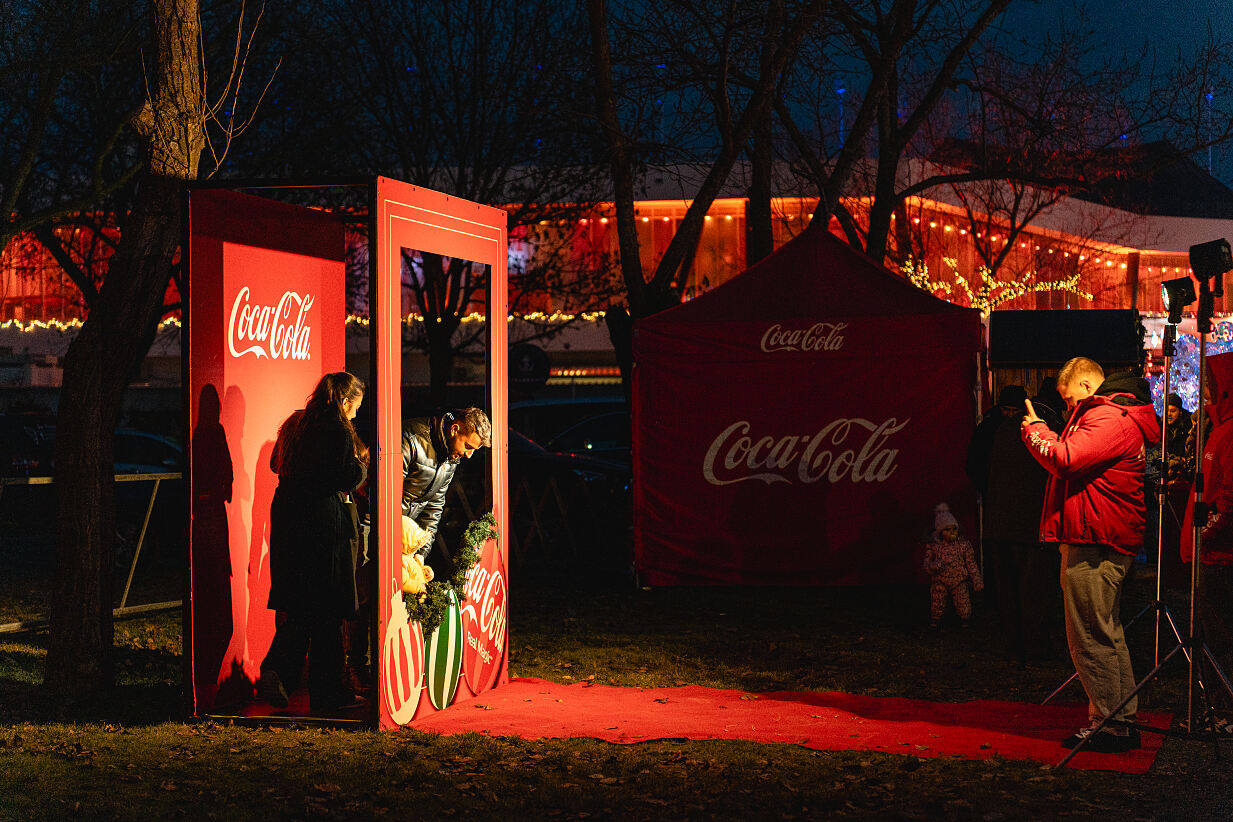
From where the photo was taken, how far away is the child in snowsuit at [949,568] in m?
10.3

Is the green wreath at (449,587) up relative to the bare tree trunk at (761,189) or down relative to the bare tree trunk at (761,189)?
down

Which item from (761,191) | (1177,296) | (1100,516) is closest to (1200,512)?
(1100,516)

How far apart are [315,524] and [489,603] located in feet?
5.41

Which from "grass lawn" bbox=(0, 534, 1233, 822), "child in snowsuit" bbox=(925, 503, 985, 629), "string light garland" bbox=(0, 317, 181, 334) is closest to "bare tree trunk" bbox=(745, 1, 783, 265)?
"child in snowsuit" bbox=(925, 503, 985, 629)

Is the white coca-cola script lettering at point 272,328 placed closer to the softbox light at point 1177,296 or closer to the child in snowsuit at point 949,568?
the softbox light at point 1177,296

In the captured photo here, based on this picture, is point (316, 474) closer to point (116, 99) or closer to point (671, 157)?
point (671, 157)

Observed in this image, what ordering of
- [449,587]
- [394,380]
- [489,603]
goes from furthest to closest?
[489,603] → [449,587] → [394,380]

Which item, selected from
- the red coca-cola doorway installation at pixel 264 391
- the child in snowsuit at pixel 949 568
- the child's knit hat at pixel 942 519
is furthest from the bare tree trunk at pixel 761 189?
the red coca-cola doorway installation at pixel 264 391

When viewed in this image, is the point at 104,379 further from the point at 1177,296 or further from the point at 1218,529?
the point at 1218,529

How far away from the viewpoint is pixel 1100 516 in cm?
636

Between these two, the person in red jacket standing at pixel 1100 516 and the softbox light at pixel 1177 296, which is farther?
the softbox light at pixel 1177 296

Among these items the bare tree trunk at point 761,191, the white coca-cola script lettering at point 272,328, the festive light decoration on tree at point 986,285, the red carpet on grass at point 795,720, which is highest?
the festive light decoration on tree at point 986,285

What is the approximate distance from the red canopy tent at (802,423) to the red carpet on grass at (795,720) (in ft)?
13.0

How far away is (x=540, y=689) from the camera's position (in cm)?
826
